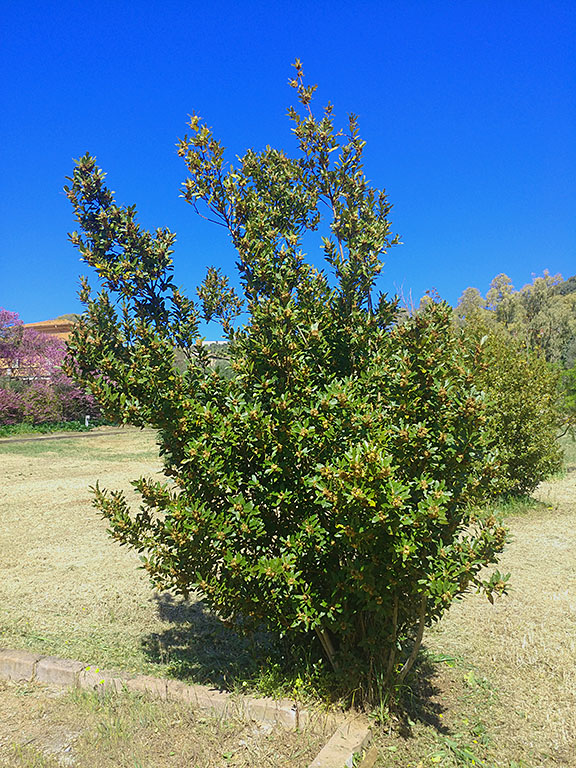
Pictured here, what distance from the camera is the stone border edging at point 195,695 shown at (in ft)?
9.37

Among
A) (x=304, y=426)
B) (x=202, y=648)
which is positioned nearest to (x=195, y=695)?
(x=202, y=648)

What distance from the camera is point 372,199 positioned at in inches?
145

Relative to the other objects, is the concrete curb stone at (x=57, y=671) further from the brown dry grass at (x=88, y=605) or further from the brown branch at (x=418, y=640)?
the brown branch at (x=418, y=640)

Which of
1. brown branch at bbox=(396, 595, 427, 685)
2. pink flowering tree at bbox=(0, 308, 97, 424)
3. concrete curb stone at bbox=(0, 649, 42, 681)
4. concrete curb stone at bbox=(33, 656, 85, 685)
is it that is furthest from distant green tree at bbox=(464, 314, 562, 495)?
pink flowering tree at bbox=(0, 308, 97, 424)

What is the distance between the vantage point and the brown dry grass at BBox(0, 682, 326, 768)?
2916mm

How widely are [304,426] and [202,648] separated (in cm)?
229

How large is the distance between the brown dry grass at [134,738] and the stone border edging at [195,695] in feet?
0.22

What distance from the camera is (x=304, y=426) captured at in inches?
117

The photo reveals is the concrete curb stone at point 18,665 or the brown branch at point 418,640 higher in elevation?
the brown branch at point 418,640

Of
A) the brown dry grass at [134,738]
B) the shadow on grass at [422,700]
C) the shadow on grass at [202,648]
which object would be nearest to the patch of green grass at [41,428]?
the shadow on grass at [202,648]

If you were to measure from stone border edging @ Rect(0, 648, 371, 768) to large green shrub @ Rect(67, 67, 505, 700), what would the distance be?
13.0 inches

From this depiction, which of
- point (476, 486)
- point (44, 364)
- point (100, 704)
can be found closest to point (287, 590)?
point (476, 486)

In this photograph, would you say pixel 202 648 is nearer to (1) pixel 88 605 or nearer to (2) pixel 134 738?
(2) pixel 134 738

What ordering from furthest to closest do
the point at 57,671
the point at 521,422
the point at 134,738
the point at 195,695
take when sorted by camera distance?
1. the point at 521,422
2. the point at 57,671
3. the point at 195,695
4. the point at 134,738
